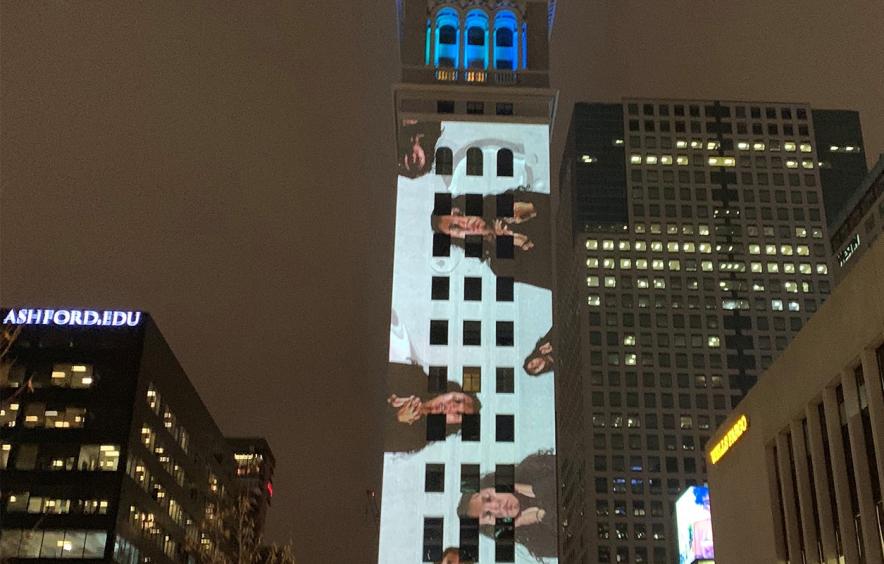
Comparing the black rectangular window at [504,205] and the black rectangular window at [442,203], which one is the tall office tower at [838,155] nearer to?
the black rectangular window at [504,205]

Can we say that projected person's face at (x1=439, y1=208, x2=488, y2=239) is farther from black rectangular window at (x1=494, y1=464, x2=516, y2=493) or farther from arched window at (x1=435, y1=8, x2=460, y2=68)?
black rectangular window at (x1=494, y1=464, x2=516, y2=493)

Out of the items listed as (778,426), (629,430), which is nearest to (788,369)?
(778,426)

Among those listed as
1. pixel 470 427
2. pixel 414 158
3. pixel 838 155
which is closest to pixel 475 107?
pixel 414 158

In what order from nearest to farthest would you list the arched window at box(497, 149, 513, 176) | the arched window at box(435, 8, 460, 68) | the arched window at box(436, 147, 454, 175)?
the arched window at box(436, 147, 454, 175) < the arched window at box(497, 149, 513, 176) < the arched window at box(435, 8, 460, 68)

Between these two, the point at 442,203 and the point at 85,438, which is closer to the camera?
the point at 442,203

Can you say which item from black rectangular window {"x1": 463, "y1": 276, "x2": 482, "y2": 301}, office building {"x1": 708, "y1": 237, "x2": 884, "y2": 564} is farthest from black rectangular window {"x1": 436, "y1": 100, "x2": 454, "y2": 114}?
office building {"x1": 708, "y1": 237, "x2": 884, "y2": 564}

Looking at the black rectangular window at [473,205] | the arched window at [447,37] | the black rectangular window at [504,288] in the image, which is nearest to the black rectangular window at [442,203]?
the black rectangular window at [473,205]

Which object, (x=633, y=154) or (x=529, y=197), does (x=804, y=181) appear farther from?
(x=529, y=197)

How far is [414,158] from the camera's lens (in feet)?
235

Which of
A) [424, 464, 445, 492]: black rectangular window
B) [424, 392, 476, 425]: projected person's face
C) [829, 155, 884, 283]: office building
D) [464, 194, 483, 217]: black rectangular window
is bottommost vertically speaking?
[424, 464, 445, 492]: black rectangular window

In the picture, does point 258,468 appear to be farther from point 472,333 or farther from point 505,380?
point 505,380

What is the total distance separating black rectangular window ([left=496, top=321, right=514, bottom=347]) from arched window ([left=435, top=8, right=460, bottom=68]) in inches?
863

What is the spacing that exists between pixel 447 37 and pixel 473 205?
51.3 feet

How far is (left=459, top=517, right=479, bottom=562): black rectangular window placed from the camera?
59594 mm
